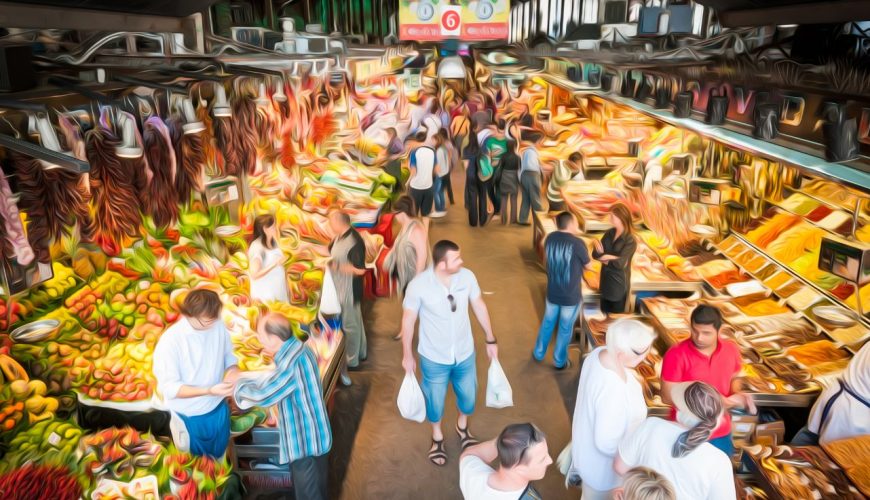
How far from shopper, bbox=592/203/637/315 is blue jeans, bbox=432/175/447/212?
16.1 feet

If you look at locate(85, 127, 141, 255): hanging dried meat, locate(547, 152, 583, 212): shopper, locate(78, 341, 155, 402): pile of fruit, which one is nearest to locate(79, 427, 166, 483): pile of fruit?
locate(78, 341, 155, 402): pile of fruit

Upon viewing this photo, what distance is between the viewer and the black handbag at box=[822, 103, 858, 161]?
9.50ft

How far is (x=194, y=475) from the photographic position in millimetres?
3432

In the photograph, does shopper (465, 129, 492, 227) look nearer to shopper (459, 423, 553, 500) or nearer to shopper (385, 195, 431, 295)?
shopper (385, 195, 431, 295)

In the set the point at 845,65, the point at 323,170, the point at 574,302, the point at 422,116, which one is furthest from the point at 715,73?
the point at 422,116

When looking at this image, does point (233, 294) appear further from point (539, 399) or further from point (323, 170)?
point (323, 170)

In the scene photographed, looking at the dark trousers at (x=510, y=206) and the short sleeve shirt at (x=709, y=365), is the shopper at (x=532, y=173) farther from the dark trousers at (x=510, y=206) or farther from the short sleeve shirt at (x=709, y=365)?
the short sleeve shirt at (x=709, y=365)

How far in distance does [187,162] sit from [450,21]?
12.2 metres

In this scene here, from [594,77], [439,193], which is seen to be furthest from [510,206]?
[594,77]

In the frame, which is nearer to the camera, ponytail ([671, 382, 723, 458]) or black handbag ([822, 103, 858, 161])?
ponytail ([671, 382, 723, 458])

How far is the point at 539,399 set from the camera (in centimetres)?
528

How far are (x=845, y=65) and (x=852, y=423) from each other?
82.2 inches

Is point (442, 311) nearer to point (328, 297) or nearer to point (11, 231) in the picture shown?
point (328, 297)

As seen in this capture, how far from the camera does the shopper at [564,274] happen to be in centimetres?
523
